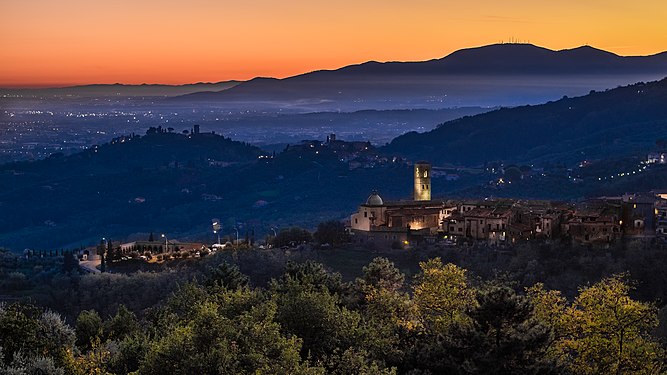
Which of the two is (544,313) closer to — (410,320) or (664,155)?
(410,320)

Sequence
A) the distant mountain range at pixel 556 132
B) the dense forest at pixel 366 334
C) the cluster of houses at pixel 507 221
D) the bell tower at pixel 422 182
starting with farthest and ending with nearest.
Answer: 1. the distant mountain range at pixel 556 132
2. the bell tower at pixel 422 182
3. the cluster of houses at pixel 507 221
4. the dense forest at pixel 366 334

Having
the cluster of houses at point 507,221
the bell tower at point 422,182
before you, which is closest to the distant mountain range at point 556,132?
the bell tower at point 422,182

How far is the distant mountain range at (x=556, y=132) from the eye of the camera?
134 m

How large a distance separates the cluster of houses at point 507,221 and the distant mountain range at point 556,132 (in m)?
67.8

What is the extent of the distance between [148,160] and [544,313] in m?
147

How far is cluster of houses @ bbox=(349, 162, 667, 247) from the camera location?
5341 cm

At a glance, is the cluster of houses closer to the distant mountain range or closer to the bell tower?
the bell tower

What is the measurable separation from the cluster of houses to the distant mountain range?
2671 inches

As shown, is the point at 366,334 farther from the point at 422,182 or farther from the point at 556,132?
the point at 556,132

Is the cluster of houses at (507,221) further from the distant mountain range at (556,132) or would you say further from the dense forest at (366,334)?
the distant mountain range at (556,132)

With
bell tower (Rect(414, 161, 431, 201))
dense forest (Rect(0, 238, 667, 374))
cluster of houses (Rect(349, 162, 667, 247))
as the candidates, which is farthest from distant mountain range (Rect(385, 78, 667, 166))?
dense forest (Rect(0, 238, 667, 374))

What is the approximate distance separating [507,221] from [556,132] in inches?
4320

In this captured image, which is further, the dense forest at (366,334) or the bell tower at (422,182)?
the bell tower at (422,182)

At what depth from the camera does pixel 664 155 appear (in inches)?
3844
